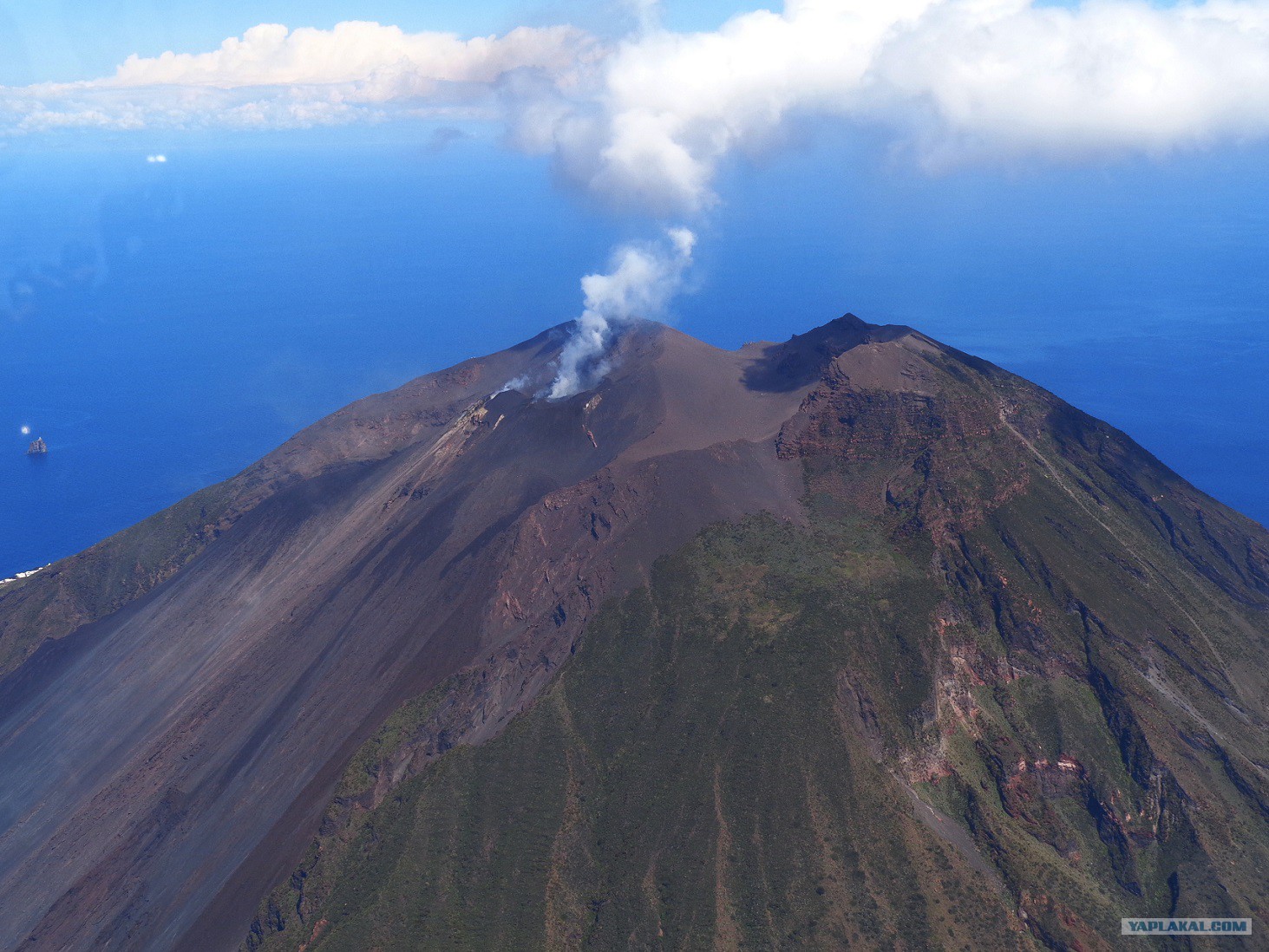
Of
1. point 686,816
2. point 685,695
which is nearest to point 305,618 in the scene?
point 685,695

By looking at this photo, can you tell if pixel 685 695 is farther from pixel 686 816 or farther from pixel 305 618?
pixel 305 618

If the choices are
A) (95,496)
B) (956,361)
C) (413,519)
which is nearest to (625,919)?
(413,519)

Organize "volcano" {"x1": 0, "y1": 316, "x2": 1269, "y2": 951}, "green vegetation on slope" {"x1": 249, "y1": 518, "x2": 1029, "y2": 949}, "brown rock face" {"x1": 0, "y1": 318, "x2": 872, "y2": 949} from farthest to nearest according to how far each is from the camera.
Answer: "brown rock face" {"x1": 0, "y1": 318, "x2": 872, "y2": 949}, "volcano" {"x1": 0, "y1": 316, "x2": 1269, "y2": 951}, "green vegetation on slope" {"x1": 249, "y1": 518, "x2": 1029, "y2": 949}

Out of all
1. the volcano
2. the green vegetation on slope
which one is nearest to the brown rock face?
the volcano

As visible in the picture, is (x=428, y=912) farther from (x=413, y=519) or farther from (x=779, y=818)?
(x=413, y=519)

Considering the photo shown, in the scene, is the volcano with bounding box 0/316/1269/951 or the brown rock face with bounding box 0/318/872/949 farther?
the brown rock face with bounding box 0/318/872/949

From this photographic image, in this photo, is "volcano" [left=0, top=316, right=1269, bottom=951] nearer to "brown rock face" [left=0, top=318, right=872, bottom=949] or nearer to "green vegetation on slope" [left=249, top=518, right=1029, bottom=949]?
"green vegetation on slope" [left=249, top=518, right=1029, bottom=949]

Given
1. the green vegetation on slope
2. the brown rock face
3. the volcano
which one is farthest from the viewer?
the brown rock face
